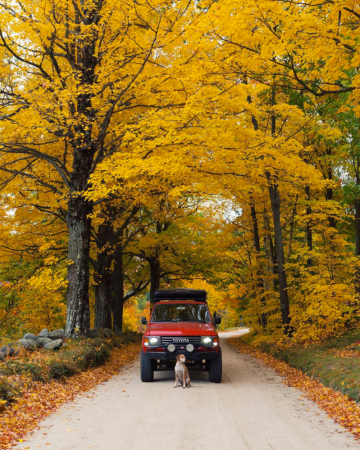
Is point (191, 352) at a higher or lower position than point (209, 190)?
lower

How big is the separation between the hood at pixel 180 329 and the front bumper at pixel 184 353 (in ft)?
1.13

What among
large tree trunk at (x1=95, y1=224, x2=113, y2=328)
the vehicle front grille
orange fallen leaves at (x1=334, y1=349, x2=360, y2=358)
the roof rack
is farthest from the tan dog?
large tree trunk at (x1=95, y1=224, x2=113, y2=328)

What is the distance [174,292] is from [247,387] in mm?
3556

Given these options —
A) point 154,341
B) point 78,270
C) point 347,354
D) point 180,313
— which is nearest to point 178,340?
point 154,341

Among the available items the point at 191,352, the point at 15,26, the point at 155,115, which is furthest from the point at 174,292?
the point at 15,26

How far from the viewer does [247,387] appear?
30.6 ft

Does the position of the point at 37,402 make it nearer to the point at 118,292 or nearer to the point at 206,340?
the point at 206,340

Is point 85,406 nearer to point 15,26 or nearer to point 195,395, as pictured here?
point 195,395

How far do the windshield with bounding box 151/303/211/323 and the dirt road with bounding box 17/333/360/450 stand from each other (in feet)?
6.48

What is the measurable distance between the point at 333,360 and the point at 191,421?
18.8ft

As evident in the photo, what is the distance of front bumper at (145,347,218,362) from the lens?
9.67m

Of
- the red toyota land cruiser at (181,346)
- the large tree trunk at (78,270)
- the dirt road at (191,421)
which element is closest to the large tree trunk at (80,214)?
the large tree trunk at (78,270)

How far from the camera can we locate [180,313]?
1123 cm

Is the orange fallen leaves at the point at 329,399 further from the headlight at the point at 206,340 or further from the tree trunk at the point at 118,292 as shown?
the tree trunk at the point at 118,292
